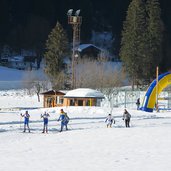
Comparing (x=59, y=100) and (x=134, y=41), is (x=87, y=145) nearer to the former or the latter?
(x=59, y=100)

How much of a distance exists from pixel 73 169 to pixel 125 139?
757 centimetres

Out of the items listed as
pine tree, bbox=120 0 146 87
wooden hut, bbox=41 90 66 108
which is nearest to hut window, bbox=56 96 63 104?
wooden hut, bbox=41 90 66 108

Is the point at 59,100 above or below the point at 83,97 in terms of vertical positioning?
below

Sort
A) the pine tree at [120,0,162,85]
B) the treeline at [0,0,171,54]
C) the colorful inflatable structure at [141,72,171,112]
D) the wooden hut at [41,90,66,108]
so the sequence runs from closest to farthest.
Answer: the colorful inflatable structure at [141,72,171,112], the wooden hut at [41,90,66,108], the pine tree at [120,0,162,85], the treeline at [0,0,171,54]

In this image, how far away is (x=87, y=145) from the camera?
69.9 feet

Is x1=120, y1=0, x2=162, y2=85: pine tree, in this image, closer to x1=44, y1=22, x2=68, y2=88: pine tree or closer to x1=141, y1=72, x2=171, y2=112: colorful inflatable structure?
x1=44, y1=22, x2=68, y2=88: pine tree

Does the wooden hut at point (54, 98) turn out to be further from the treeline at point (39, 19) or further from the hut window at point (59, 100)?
the treeline at point (39, 19)

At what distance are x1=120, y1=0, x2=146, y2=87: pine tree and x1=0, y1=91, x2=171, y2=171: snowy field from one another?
25.1 meters

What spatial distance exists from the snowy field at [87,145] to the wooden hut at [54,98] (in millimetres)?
9914

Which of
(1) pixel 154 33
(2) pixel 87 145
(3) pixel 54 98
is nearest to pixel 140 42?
(1) pixel 154 33

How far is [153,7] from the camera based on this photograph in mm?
61719

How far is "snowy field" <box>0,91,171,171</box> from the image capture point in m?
16.4

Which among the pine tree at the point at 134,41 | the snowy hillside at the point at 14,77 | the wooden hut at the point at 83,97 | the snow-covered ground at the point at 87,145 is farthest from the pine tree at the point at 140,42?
the snow-covered ground at the point at 87,145

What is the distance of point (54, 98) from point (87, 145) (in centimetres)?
2341
